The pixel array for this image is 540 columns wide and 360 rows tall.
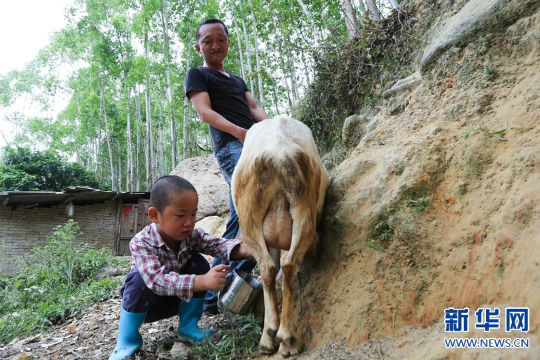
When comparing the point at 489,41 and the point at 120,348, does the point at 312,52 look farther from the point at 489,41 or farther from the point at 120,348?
the point at 120,348

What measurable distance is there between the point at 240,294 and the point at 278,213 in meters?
0.68

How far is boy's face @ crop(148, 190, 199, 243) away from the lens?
229 cm

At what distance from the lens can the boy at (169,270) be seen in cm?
215

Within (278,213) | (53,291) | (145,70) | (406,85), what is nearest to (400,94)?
(406,85)

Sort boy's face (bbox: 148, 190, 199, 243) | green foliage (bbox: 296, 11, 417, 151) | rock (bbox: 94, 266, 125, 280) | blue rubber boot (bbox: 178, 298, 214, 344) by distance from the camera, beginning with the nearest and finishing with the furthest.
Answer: boy's face (bbox: 148, 190, 199, 243), blue rubber boot (bbox: 178, 298, 214, 344), green foliage (bbox: 296, 11, 417, 151), rock (bbox: 94, 266, 125, 280)

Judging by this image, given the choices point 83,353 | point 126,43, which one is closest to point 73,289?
point 83,353

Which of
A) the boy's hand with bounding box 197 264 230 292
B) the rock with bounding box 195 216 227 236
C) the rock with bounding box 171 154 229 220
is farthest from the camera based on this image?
the rock with bounding box 171 154 229 220

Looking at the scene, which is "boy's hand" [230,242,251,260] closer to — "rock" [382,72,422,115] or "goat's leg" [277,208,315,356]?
"goat's leg" [277,208,315,356]

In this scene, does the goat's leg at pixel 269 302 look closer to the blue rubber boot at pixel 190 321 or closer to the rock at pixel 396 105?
the blue rubber boot at pixel 190 321

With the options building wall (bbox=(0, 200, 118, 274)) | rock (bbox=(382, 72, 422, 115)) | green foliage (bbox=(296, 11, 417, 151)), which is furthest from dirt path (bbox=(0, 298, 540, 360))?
building wall (bbox=(0, 200, 118, 274))

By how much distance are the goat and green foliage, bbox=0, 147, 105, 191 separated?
18742 millimetres

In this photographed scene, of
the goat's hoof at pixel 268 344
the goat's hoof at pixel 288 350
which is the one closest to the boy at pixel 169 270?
the goat's hoof at pixel 268 344

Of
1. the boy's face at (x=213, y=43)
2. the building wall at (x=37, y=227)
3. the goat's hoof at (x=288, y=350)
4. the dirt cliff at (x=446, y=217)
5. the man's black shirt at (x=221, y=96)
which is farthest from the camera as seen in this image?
the building wall at (x=37, y=227)

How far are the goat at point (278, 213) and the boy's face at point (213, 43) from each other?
5.09 ft
